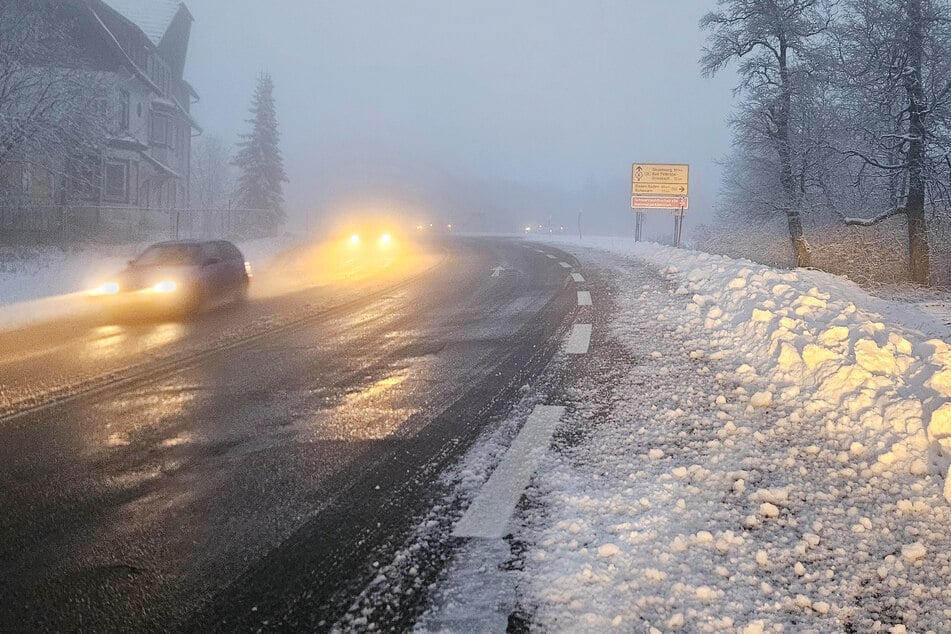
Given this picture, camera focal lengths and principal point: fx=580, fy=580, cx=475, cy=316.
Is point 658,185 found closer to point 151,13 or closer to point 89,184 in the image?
point 89,184

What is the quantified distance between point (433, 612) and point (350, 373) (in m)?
3.75

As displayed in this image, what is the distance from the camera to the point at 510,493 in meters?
3.03

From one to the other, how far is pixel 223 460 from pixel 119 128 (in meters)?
32.6

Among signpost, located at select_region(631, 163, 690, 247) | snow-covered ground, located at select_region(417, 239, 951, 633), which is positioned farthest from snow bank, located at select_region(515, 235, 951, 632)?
signpost, located at select_region(631, 163, 690, 247)

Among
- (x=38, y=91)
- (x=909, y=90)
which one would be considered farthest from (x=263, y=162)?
(x=909, y=90)

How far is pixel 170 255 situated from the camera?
36.6 feet

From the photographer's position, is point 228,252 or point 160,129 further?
point 160,129

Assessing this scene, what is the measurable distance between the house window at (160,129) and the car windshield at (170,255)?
93.4ft

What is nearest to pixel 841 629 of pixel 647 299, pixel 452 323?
pixel 452 323

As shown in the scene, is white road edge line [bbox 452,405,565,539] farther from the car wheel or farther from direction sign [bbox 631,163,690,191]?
direction sign [bbox 631,163,690,191]

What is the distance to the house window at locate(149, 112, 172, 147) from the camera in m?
35.5

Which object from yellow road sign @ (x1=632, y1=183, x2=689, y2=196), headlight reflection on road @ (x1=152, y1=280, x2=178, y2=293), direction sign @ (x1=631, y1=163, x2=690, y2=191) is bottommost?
headlight reflection on road @ (x1=152, y1=280, x2=178, y2=293)

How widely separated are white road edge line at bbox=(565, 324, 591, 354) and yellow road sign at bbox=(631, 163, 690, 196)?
22.1 m

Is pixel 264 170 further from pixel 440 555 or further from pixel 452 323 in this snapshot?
pixel 440 555
